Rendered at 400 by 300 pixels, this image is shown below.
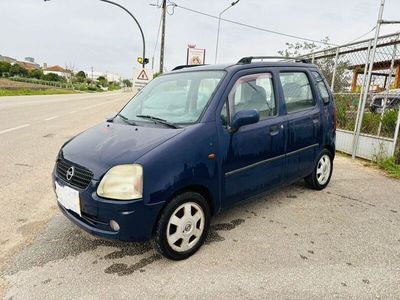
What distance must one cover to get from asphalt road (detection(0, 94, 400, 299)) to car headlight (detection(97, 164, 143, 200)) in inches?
27.0

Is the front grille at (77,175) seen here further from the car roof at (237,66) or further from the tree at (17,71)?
the tree at (17,71)

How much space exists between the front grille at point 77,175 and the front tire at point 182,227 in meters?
0.68

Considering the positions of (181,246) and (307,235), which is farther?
(307,235)

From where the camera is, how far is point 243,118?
2.87m

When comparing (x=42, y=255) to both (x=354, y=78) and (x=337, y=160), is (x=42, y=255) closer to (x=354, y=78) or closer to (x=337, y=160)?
(x=337, y=160)

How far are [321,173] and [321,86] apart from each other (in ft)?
4.21

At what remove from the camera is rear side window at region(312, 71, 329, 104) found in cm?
430

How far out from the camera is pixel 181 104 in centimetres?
324

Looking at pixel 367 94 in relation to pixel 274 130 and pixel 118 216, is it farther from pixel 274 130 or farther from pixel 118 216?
pixel 118 216

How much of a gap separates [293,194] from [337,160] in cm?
295

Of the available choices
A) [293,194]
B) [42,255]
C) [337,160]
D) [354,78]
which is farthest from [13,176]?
[354,78]

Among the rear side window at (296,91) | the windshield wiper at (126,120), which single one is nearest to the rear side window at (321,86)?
the rear side window at (296,91)

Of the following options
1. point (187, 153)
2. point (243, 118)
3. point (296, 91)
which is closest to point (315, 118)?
point (296, 91)

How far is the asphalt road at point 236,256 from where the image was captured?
2.33 metres
